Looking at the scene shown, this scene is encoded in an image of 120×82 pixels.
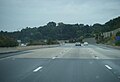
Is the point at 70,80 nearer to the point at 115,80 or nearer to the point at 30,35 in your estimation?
the point at 115,80

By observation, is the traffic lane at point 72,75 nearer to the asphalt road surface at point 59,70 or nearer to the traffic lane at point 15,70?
the asphalt road surface at point 59,70

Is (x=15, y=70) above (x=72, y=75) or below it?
above

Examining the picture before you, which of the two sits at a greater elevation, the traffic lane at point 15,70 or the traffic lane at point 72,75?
the traffic lane at point 15,70

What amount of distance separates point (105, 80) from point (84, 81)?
3.23ft

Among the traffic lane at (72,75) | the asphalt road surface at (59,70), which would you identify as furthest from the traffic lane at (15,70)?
the traffic lane at (72,75)

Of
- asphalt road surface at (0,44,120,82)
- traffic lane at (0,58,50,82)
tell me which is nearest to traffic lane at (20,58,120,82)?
asphalt road surface at (0,44,120,82)

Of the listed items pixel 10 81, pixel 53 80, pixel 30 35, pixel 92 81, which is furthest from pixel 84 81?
pixel 30 35

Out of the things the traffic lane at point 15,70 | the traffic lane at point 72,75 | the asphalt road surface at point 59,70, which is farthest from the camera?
the traffic lane at point 15,70

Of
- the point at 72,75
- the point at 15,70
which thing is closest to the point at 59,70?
the point at 72,75

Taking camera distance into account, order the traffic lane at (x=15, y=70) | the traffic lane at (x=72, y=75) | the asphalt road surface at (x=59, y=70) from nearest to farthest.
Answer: the traffic lane at (x=72, y=75) < the asphalt road surface at (x=59, y=70) < the traffic lane at (x=15, y=70)

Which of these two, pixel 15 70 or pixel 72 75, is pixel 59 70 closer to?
pixel 72 75

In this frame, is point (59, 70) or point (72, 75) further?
point (59, 70)

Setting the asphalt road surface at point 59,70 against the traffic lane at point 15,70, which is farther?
the traffic lane at point 15,70

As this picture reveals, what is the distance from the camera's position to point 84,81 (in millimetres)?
10820
